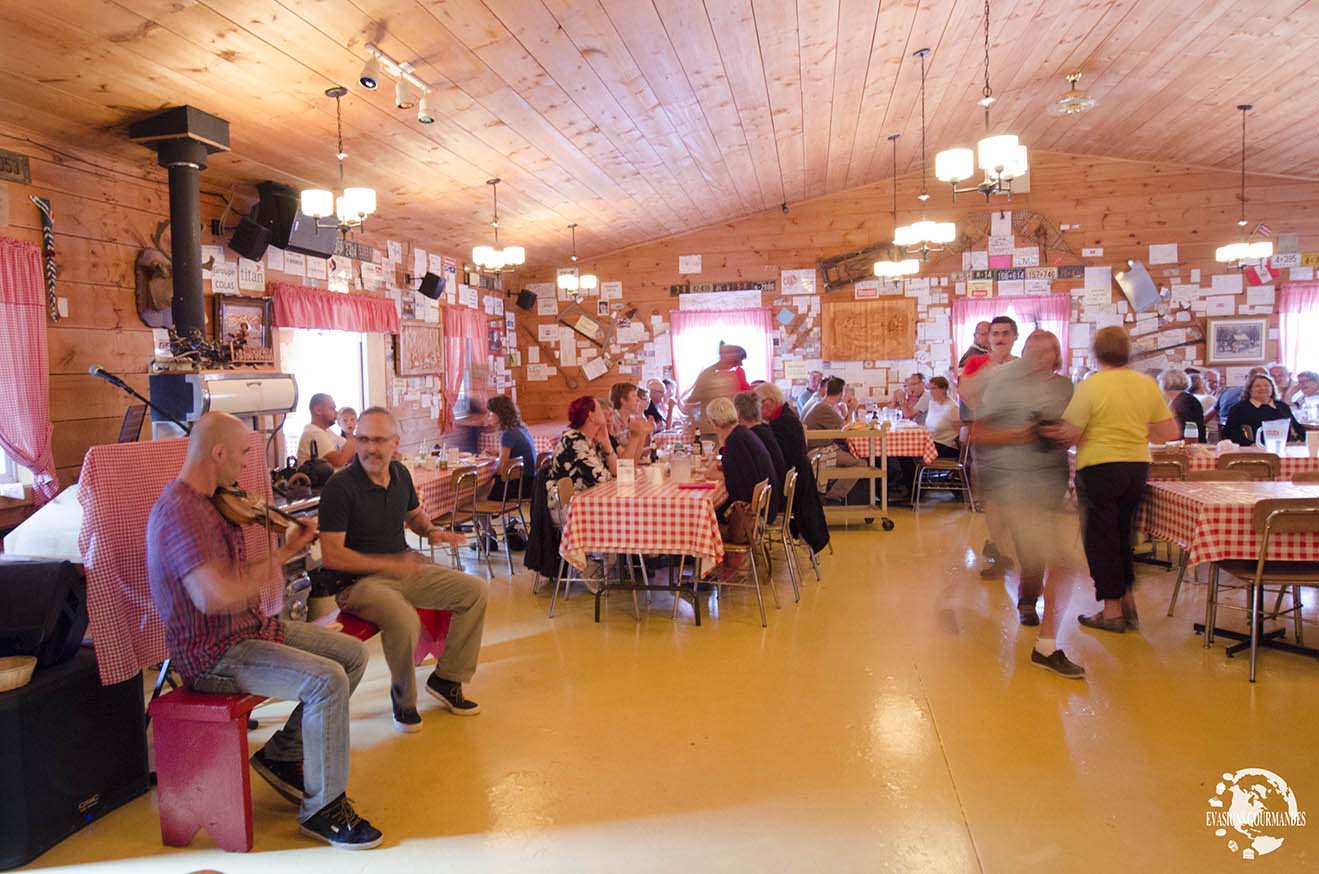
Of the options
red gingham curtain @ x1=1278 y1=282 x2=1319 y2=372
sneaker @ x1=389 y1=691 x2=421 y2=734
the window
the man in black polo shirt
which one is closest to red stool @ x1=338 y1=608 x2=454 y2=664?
the man in black polo shirt

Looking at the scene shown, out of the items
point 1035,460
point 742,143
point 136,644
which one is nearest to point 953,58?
point 742,143

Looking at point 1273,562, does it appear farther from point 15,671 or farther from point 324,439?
point 324,439

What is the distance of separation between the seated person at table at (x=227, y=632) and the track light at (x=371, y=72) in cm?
204

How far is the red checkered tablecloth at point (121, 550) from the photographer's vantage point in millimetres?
2643

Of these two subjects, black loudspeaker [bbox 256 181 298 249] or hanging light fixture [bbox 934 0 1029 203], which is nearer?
hanging light fixture [bbox 934 0 1029 203]

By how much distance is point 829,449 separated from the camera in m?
7.34

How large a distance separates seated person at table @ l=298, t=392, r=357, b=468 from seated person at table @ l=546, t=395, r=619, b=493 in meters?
1.49

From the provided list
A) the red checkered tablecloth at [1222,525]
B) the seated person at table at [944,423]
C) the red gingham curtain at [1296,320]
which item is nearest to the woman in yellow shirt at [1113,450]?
the red checkered tablecloth at [1222,525]

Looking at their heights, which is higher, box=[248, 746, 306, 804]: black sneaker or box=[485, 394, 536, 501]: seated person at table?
box=[485, 394, 536, 501]: seated person at table

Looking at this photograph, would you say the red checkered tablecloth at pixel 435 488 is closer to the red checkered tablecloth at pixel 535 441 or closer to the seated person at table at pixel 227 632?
the red checkered tablecloth at pixel 535 441

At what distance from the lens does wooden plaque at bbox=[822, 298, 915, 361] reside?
10227mm

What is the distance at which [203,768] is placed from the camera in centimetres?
250

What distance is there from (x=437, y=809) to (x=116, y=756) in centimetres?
106

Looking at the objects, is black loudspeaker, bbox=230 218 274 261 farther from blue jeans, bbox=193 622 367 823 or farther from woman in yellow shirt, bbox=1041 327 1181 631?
woman in yellow shirt, bbox=1041 327 1181 631
